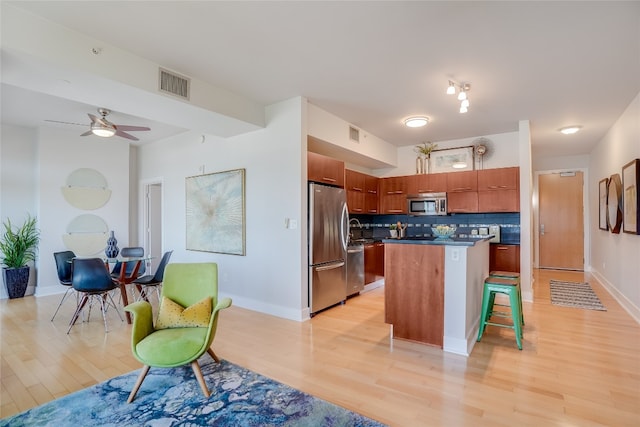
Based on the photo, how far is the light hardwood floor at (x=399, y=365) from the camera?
84.2 inches

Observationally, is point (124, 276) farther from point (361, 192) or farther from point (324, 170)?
point (361, 192)

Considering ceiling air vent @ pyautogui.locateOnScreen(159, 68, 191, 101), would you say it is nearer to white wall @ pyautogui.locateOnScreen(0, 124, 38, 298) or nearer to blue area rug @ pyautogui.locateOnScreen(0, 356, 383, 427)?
blue area rug @ pyautogui.locateOnScreen(0, 356, 383, 427)

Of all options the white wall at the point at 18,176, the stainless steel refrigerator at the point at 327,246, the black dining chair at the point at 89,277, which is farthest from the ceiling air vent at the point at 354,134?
the white wall at the point at 18,176

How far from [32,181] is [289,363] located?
5.78m

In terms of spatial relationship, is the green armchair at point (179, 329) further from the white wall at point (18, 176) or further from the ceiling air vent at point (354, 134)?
the white wall at point (18, 176)

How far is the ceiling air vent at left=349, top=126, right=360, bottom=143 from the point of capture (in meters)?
5.14

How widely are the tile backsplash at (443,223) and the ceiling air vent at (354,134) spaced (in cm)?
165

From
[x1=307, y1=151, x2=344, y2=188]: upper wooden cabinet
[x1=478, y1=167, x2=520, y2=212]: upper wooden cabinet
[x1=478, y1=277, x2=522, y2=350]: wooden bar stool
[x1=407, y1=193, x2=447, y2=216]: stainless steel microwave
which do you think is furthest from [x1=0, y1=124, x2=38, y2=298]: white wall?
[x1=478, y1=167, x2=520, y2=212]: upper wooden cabinet

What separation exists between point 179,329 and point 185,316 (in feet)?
0.35

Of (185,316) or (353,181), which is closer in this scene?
(185,316)

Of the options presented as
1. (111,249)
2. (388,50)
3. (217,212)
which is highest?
(388,50)

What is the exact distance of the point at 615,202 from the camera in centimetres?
468

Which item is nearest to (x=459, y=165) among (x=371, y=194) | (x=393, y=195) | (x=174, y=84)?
(x=393, y=195)

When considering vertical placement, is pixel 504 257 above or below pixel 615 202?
below
